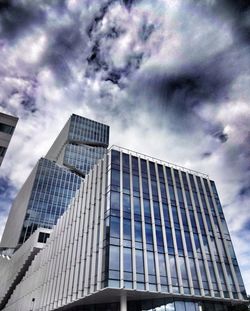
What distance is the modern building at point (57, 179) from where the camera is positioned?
11081cm

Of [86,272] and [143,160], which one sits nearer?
[86,272]

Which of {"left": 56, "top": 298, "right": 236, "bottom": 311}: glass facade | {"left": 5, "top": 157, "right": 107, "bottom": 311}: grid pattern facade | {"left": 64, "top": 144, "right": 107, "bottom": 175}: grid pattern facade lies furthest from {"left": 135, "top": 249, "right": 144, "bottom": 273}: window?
{"left": 64, "top": 144, "right": 107, "bottom": 175}: grid pattern facade

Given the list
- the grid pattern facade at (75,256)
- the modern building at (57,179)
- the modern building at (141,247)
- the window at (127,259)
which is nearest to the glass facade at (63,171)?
the modern building at (57,179)

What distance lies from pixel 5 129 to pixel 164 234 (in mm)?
29878

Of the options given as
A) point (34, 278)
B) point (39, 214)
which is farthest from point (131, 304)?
point (39, 214)

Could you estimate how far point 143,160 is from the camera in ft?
159

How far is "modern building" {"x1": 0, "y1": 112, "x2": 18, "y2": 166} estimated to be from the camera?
138ft

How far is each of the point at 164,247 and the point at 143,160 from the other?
51.4 feet

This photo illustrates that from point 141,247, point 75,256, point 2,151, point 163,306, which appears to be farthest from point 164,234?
point 2,151

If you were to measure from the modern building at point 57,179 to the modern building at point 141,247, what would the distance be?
61.1 meters

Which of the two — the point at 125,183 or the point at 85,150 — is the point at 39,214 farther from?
the point at 125,183

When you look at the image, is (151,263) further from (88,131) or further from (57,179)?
(88,131)

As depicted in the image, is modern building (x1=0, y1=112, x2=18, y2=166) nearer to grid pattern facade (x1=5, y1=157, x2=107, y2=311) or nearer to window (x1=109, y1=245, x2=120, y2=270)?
grid pattern facade (x1=5, y1=157, x2=107, y2=311)

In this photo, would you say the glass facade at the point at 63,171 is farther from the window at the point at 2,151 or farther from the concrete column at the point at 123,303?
the concrete column at the point at 123,303
